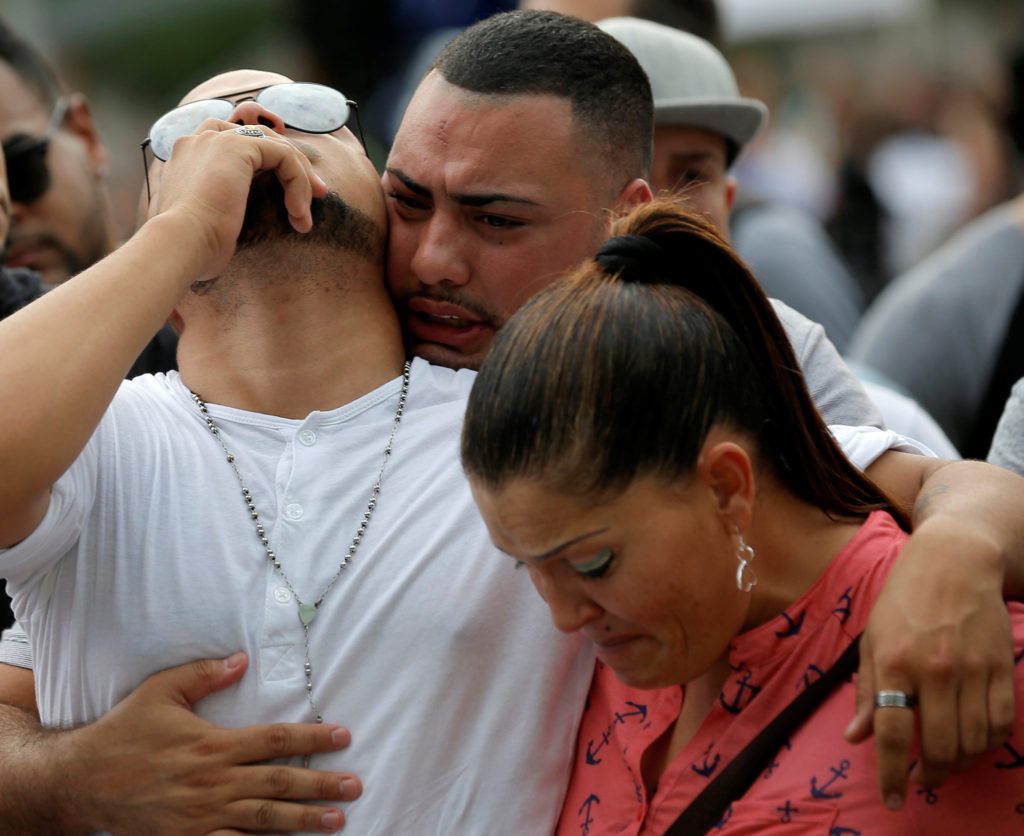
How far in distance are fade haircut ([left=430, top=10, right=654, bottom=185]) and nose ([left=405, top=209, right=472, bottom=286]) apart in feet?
1.05

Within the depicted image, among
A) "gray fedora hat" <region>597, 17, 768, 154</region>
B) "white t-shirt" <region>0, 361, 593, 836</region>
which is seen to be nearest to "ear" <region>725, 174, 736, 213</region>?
"gray fedora hat" <region>597, 17, 768, 154</region>

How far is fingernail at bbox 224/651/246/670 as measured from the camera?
2.36 m

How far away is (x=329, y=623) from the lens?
240cm

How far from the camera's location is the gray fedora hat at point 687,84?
4.25 m

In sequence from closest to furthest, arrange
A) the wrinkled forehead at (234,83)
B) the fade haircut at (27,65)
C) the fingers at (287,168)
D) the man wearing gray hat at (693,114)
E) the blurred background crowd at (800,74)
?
the fingers at (287,168) < the wrinkled forehead at (234,83) < the man wearing gray hat at (693,114) < the fade haircut at (27,65) < the blurred background crowd at (800,74)

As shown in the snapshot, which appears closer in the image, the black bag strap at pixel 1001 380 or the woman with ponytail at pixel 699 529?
the woman with ponytail at pixel 699 529

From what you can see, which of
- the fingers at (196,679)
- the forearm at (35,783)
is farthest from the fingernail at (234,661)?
the forearm at (35,783)

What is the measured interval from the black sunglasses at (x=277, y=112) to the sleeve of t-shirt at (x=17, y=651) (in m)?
0.98

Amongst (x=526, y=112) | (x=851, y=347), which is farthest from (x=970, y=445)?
(x=526, y=112)

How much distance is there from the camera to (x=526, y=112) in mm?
2957

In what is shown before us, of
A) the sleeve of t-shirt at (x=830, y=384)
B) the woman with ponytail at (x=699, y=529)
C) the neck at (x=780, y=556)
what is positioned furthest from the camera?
the sleeve of t-shirt at (x=830, y=384)

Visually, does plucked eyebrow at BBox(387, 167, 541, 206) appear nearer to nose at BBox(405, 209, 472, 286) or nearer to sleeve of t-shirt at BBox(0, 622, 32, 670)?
nose at BBox(405, 209, 472, 286)

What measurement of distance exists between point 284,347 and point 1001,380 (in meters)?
2.87

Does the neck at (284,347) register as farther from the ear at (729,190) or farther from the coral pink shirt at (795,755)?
the ear at (729,190)
